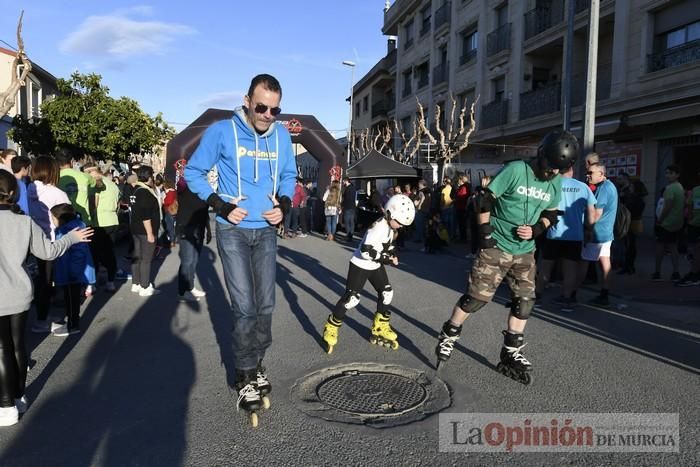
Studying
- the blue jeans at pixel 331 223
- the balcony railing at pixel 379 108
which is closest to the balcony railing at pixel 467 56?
the balcony railing at pixel 379 108

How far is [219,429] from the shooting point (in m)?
3.27

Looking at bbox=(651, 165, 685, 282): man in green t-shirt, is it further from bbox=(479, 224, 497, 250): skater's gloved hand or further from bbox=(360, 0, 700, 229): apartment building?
bbox=(479, 224, 497, 250): skater's gloved hand

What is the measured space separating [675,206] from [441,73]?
79.8ft

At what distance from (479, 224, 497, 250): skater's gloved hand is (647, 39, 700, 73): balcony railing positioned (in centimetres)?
1398

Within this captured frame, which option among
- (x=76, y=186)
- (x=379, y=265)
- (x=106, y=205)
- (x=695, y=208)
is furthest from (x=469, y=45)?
(x=379, y=265)

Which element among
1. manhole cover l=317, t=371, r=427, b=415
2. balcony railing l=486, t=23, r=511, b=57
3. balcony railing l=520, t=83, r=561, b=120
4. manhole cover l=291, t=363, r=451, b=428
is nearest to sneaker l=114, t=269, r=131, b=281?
manhole cover l=291, t=363, r=451, b=428

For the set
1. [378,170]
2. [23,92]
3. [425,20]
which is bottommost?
[378,170]

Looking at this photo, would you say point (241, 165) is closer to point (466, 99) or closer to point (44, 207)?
point (44, 207)

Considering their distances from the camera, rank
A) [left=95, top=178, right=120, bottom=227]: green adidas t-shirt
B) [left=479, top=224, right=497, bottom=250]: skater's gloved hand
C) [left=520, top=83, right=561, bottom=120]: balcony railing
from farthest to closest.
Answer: [left=520, top=83, right=561, bottom=120]: balcony railing
[left=95, top=178, right=120, bottom=227]: green adidas t-shirt
[left=479, top=224, right=497, bottom=250]: skater's gloved hand

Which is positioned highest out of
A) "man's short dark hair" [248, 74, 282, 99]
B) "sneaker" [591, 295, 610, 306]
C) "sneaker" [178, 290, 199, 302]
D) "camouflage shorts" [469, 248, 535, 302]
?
"man's short dark hair" [248, 74, 282, 99]

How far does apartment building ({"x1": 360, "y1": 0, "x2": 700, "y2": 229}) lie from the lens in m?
15.3

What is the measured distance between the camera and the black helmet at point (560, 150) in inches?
155

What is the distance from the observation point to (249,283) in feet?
11.7

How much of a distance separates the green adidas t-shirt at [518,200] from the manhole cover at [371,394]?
1.25 metres
